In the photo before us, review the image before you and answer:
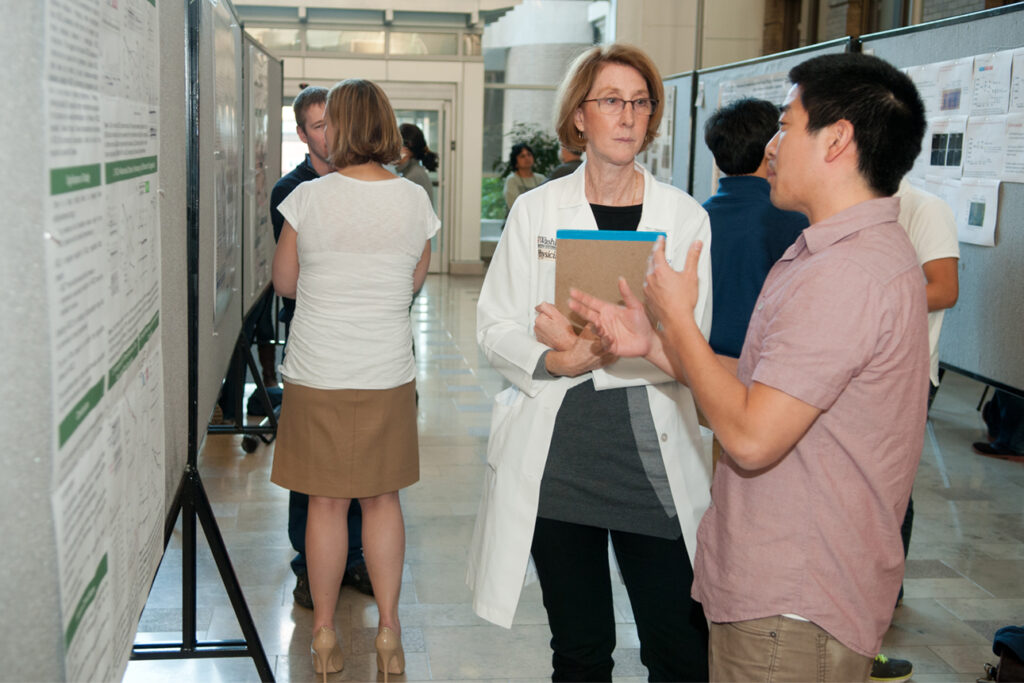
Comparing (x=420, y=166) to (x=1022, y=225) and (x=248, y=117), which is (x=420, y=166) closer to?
(x=248, y=117)

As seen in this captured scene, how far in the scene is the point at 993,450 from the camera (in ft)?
19.3

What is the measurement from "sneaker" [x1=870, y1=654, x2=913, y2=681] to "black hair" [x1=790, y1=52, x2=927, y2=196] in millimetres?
2059

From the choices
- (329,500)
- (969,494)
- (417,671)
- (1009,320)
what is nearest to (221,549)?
(329,500)

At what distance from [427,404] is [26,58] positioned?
5760 millimetres

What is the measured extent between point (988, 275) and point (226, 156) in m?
2.65

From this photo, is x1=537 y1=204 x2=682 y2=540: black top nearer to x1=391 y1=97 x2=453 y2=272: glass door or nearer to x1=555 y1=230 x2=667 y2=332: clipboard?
x1=555 y1=230 x2=667 y2=332: clipboard

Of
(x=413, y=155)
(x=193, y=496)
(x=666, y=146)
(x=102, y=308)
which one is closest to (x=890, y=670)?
(x=193, y=496)

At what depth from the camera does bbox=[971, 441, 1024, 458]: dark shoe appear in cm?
585

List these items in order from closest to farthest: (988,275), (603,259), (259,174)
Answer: (603,259)
(988,275)
(259,174)

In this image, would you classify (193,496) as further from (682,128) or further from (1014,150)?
(682,128)

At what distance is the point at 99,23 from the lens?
3.56ft

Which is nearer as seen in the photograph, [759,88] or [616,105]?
[616,105]

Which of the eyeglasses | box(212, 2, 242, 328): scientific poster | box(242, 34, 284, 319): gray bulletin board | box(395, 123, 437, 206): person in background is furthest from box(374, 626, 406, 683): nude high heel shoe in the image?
box(395, 123, 437, 206): person in background

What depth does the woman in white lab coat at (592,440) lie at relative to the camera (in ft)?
6.69
